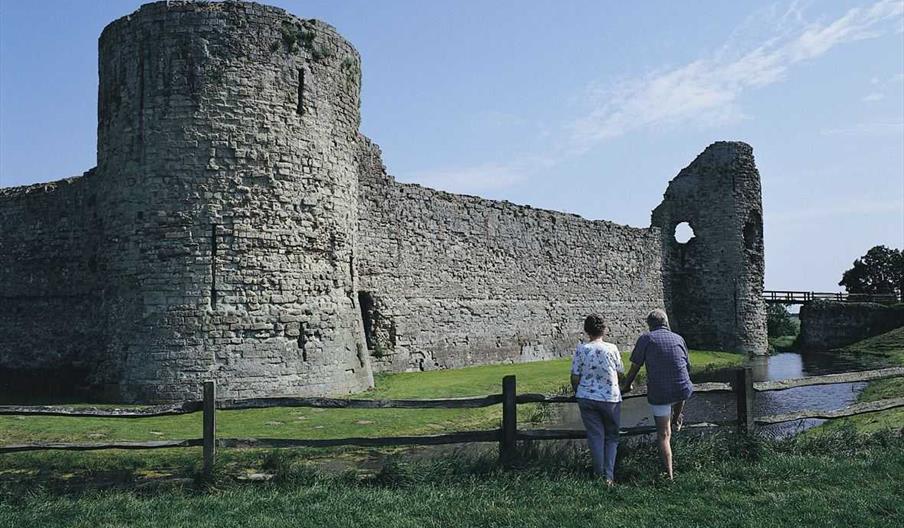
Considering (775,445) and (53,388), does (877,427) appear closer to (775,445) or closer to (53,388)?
(775,445)

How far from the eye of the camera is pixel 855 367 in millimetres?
25734

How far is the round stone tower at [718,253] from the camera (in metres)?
34.4

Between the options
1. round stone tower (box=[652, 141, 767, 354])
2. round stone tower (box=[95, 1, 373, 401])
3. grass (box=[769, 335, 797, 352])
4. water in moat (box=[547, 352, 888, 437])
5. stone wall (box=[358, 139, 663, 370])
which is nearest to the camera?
water in moat (box=[547, 352, 888, 437])

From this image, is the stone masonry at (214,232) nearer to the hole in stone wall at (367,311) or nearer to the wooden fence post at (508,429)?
the hole in stone wall at (367,311)

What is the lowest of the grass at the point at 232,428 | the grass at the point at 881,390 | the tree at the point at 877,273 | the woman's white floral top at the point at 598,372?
the grass at the point at 232,428

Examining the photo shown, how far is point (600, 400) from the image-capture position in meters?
8.11

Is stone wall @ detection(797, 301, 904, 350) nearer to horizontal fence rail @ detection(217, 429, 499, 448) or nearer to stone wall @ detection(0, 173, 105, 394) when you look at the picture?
stone wall @ detection(0, 173, 105, 394)

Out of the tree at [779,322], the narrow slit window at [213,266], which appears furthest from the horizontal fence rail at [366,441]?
the tree at [779,322]

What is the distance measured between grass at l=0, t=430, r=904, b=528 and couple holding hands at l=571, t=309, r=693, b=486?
0.35 metres

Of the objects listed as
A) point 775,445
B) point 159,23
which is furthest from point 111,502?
point 159,23

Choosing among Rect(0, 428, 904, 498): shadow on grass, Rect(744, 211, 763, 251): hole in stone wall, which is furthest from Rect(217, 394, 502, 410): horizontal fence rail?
Rect(744, 211, 763, 251): hole in stone wall

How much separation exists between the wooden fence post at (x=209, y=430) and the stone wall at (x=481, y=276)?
469 inches

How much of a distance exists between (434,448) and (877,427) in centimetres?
607

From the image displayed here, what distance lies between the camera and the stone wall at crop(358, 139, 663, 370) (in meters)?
21.3
